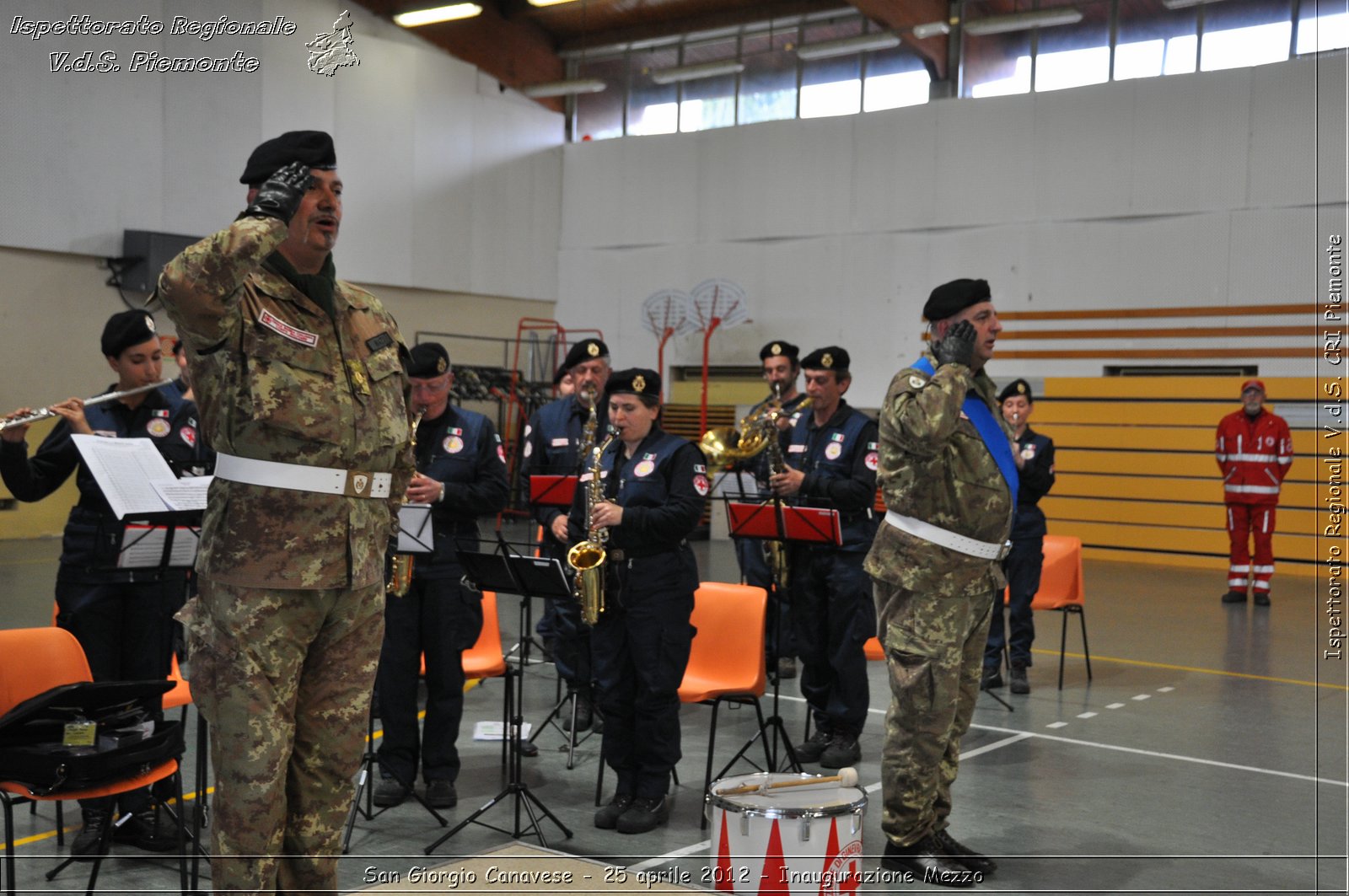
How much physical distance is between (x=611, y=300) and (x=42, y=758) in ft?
53.8

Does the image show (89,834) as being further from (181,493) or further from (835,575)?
(835,575)

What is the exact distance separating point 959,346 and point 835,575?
2329 mm

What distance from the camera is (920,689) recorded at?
174 inches

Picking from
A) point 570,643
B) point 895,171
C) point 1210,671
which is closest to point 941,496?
point 570,643

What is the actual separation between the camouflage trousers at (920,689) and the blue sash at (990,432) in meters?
0.49

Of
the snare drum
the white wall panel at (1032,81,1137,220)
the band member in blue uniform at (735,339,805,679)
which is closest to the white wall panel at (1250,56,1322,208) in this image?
the white wall panel at (1032,81,1137,220)

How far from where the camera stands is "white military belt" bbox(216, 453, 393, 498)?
285 cm

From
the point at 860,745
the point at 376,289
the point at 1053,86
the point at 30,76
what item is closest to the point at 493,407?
the point at 376,289

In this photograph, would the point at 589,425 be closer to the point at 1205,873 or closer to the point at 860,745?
the point at 860,745

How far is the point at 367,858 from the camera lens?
4.63 meters

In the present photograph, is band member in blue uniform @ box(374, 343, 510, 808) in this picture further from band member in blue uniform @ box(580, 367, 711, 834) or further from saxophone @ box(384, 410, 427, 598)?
band member in blue uniform @ box(580, 367, 711, 834)

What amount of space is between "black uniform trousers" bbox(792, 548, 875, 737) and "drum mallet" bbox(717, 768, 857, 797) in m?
2.32

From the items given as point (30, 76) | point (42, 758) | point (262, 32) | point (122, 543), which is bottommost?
point (42, 758)

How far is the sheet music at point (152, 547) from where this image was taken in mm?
4438
